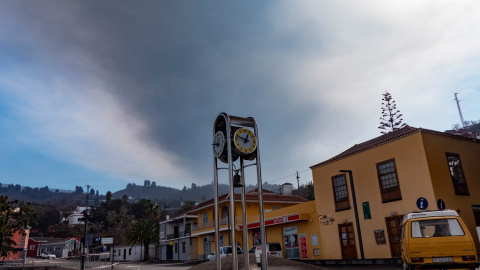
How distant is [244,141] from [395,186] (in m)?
15.6

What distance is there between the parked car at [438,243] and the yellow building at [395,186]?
27.1 feet

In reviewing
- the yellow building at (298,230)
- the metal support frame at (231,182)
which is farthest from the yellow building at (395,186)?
the metal support frame at (231,182)

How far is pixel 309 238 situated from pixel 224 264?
18023mm

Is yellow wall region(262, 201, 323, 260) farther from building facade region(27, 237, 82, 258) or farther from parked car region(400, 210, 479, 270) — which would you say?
building facade region(27, 237, 82, 258)

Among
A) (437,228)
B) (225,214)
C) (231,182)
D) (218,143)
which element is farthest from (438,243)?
(225,214)

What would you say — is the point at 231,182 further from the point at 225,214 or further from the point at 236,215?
the point at 225,214

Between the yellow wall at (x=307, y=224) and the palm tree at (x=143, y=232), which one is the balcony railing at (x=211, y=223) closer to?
the yellow wall at (x=307, y=224)

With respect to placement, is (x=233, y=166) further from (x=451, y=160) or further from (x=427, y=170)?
(x=451, y=160)

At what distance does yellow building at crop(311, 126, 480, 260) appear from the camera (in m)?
19.9

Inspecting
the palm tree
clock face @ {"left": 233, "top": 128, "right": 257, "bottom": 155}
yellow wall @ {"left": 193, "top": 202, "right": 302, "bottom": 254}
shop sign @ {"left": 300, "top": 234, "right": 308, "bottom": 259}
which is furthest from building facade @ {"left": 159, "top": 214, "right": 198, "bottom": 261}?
clock face @ {"left": 233, "top": 128, "right": 257, "bottom": 155}

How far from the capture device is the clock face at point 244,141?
9.30 metres

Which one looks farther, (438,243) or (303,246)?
(303,246)

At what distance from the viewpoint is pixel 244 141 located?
9461 mm

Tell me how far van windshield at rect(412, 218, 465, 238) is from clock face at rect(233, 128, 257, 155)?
618 centimetres
